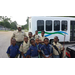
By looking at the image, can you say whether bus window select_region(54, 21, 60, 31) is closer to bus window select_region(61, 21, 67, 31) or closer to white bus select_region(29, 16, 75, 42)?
white bus select_region(29, 16, 75, 42)

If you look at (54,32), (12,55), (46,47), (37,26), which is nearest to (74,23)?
(54,32)

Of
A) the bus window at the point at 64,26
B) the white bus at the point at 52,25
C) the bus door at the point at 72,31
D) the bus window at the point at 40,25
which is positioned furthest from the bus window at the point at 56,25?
the bus door at the point at 72,31

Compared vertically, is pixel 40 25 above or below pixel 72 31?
above

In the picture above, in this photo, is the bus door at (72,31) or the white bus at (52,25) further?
the bus door at (72,31)

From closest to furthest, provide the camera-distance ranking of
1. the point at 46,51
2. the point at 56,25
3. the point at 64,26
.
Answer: the point at 46,51 → the point at 56,25 → the point at 64,26

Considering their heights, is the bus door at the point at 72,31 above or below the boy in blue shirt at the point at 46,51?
above

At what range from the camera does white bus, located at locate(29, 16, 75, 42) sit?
24.8 ft

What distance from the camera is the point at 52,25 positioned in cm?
791

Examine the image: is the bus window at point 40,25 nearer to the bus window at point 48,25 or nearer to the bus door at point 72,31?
the bus window at point 48,25

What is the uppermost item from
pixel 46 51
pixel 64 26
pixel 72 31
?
pixel 64 26

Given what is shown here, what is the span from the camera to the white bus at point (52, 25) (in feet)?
24.8

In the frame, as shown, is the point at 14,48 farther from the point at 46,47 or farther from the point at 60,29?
the point at 60,29

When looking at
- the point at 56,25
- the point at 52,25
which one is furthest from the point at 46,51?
the point at 56,25

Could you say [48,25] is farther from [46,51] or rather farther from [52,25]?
[46,51]
